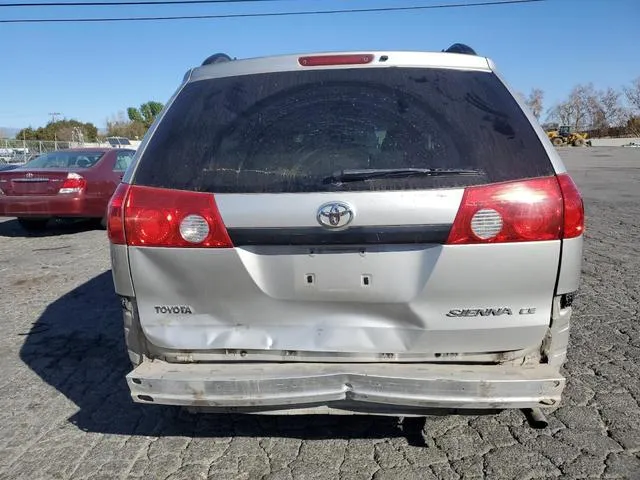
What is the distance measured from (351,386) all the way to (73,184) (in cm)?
829

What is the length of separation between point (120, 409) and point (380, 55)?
97.5 inches

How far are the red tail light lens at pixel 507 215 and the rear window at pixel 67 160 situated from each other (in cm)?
891

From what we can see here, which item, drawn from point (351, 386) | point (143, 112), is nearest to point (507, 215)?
point (351, 386)

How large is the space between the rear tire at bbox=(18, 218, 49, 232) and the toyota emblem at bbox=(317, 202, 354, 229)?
30.9 ft

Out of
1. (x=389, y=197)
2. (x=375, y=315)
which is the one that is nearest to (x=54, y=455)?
(x=375, y=315)

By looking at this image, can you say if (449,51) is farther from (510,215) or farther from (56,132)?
(56,132)

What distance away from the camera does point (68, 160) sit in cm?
1009

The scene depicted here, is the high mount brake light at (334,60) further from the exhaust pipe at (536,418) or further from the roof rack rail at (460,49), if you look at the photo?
the exhaust pipe at (536,418)

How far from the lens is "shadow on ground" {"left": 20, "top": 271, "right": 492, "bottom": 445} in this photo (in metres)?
3.01

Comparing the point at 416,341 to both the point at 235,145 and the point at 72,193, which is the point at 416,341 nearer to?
the point at 235,145

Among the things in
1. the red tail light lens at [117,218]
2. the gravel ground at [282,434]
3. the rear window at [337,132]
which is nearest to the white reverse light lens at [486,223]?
the rear window at [337,132]

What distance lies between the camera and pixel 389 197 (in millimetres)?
2271

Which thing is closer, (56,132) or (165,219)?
(165,219)

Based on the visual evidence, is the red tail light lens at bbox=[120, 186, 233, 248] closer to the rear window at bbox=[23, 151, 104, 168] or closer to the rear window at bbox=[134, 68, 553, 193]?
the rear window at bbox=[134, 68, 553, 193]
